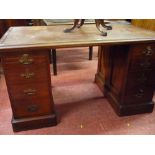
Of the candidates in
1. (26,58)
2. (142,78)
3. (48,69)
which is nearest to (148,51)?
(142,78)

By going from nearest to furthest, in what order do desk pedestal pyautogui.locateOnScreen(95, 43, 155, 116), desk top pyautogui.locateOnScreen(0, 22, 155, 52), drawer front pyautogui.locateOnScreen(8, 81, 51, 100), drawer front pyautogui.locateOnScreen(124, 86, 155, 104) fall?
desk top pyautogui.locateOnScreen(0, 22, 155, 52), drawer front pyautogui.locateOnScreen(8, 81, 51, 100), desk pedestal pyautogui.locateOnScreen(95, 43, 155, 116), drawer front pyautogui.locateOnScreen(124, 86, 155, 104)

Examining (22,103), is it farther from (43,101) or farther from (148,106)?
(148,106)

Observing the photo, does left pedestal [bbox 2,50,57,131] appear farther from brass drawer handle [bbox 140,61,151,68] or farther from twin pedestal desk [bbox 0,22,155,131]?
brass drawer handle [bbox 140,61,151,68]

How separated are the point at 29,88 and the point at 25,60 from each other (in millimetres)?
241

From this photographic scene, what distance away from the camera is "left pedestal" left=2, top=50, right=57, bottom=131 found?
1175 mm

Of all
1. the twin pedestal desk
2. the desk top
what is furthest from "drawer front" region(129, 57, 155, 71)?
the desk top

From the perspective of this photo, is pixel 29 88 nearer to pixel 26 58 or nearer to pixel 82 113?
pixel 26 58

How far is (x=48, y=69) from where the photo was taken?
126 centimetres

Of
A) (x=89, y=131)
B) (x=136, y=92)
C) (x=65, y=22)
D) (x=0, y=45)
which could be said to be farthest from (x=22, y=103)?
(x=65, y=22)

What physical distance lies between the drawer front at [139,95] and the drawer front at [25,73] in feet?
2.60

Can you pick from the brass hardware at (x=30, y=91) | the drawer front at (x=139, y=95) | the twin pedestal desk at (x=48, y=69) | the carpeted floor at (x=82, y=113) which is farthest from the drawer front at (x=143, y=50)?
the brass hardware at (x=30, y=91)

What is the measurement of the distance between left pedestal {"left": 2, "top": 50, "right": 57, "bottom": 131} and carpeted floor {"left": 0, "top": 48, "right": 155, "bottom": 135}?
4.1 inches

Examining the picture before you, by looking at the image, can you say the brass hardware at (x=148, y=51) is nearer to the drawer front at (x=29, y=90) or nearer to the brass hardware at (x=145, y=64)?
the brass hardware at (x=145, y=64)

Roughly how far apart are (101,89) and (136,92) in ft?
1.78
